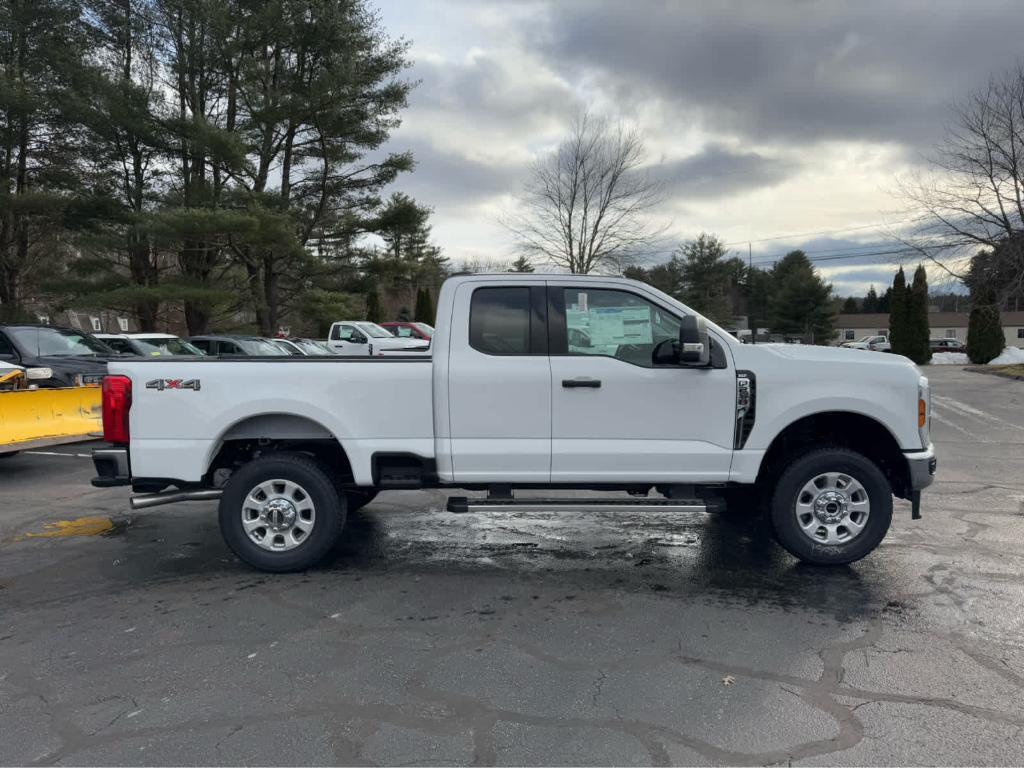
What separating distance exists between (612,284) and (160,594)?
363 centimetres

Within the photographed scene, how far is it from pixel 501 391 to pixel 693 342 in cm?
129

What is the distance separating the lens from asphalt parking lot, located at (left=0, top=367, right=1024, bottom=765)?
292 cm

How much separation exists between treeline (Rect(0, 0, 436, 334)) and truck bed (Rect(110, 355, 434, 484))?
18249mm

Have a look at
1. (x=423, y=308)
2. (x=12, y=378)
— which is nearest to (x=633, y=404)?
(x=12, y=378)

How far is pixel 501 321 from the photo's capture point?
490cm

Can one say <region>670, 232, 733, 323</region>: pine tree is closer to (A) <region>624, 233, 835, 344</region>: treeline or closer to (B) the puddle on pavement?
(A) <region>624, 233, 835, 344</region>: treeline

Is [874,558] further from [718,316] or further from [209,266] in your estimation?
[718,316]

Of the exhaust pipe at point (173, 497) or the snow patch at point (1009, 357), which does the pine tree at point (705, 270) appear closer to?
the snow patch at point (1009, 357)

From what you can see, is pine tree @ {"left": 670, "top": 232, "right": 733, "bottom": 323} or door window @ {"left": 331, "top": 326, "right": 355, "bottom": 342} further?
pine tree @ {"left": 670, "top": 232, "right": 733, "bottom": 323}

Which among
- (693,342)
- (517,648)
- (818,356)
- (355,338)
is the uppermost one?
(355,338)

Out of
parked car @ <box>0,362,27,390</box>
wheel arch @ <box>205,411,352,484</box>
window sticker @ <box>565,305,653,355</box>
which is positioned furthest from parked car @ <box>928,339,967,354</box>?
wheel arch @ <box>205,411,352,484</box>

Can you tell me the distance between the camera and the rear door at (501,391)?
478 centimetres

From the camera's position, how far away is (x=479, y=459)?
4.84 metres

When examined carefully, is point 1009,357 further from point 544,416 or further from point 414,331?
point 544,416
